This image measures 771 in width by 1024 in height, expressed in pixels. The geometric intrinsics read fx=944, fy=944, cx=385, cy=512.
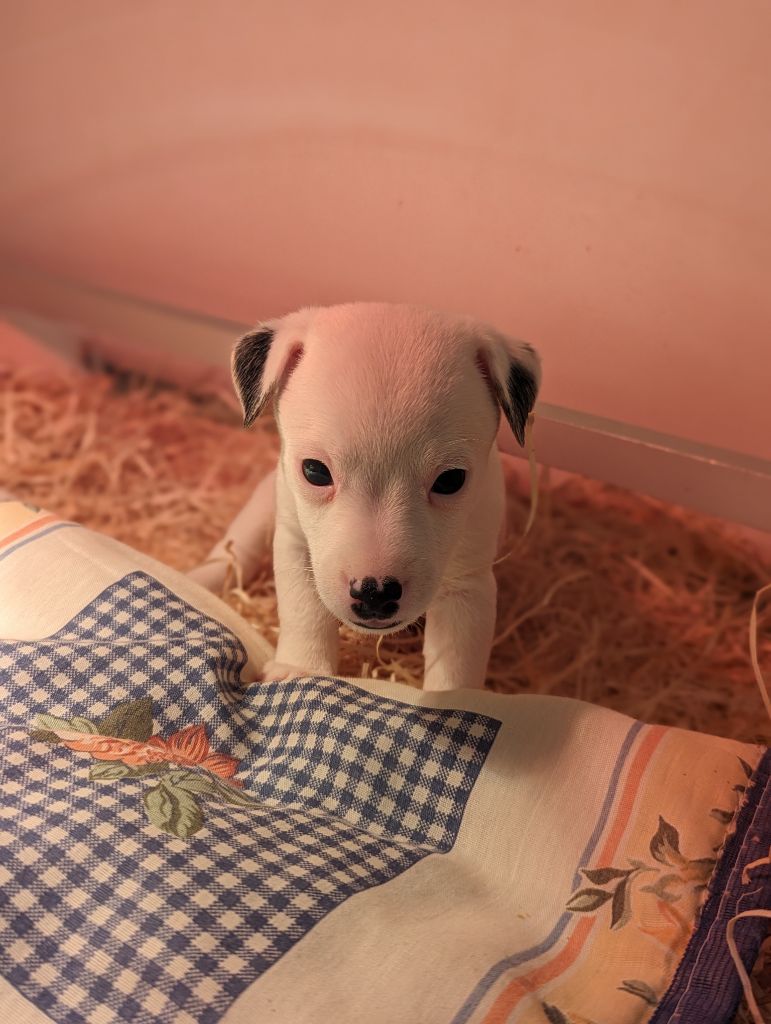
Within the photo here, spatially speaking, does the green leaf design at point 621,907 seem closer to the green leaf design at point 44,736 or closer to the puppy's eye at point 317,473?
the puppy's eye at point 317,473

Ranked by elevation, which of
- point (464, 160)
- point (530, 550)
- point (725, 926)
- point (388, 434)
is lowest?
point (530, 550)

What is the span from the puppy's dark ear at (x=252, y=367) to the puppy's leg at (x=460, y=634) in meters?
0.46

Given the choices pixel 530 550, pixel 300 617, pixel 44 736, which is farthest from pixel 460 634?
pixel 530 550

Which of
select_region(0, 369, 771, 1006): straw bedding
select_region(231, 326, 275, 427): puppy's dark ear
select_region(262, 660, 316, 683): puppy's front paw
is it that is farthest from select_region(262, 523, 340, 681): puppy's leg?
select_region(231, 326, 275, 427): puppy's dark ear

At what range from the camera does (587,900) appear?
49.8 inches

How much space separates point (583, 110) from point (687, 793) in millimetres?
1335

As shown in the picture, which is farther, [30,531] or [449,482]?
[30,531]

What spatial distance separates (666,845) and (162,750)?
75cm

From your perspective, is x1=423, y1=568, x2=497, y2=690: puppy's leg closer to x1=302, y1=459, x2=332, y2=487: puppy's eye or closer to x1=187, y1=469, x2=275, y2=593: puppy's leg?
x1=302, y1=459, x2=332, y2=487: puppy's eye

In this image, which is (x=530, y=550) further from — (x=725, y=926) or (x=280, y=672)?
(x=725, y=926)

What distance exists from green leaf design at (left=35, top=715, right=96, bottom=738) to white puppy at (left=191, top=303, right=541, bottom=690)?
0.31m

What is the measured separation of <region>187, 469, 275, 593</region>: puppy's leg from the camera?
213cm

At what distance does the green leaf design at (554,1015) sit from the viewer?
1094 mm

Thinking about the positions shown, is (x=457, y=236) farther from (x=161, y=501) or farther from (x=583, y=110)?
(x=161, y=501)
